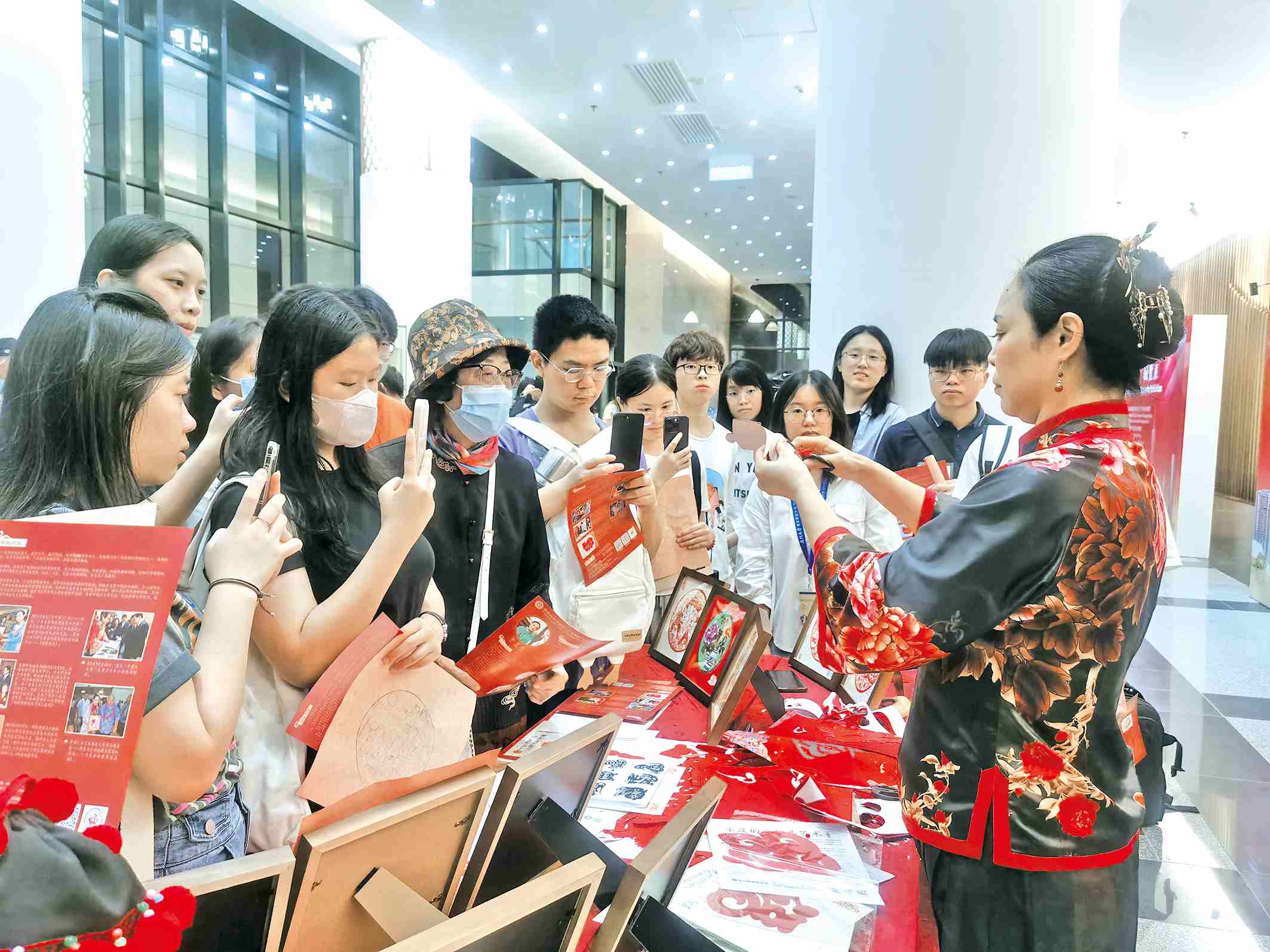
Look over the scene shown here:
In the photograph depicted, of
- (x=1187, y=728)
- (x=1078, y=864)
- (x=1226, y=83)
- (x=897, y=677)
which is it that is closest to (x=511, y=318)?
(x=1226, y=83)

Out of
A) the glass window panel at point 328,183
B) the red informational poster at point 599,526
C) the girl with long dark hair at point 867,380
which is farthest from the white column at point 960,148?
the glass window panel at point 328,183

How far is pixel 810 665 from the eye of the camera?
204cm

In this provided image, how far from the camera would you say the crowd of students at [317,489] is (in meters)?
1.01

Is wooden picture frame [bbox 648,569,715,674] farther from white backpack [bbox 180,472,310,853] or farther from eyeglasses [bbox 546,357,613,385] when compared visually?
white backpack [bbox 180,472,310,853]

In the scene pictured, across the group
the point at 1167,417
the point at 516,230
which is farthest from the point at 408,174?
the point at 1167,417

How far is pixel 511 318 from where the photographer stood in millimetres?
14453

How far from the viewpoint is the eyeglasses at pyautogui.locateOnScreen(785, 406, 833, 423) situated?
9.43ft

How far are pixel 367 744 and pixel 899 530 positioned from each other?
2146 millimetres

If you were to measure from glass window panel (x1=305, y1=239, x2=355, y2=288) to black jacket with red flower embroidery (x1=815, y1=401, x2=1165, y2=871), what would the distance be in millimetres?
10543

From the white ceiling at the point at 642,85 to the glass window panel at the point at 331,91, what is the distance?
1.78 meters

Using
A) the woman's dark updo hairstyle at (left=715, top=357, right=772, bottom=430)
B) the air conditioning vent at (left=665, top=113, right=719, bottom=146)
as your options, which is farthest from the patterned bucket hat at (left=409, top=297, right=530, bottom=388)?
the air conditioning vent at (left=665, top=113, right=719, bottom=146)

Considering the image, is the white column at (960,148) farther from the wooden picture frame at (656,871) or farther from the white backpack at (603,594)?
the wooden picture frame at (656,871)

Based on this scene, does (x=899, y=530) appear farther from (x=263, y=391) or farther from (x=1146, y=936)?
(x=263, y=391)

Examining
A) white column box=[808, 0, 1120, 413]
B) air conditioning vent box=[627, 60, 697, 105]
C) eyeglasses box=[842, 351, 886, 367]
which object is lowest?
eyeglasses box=[842, 351, 886, 367]
